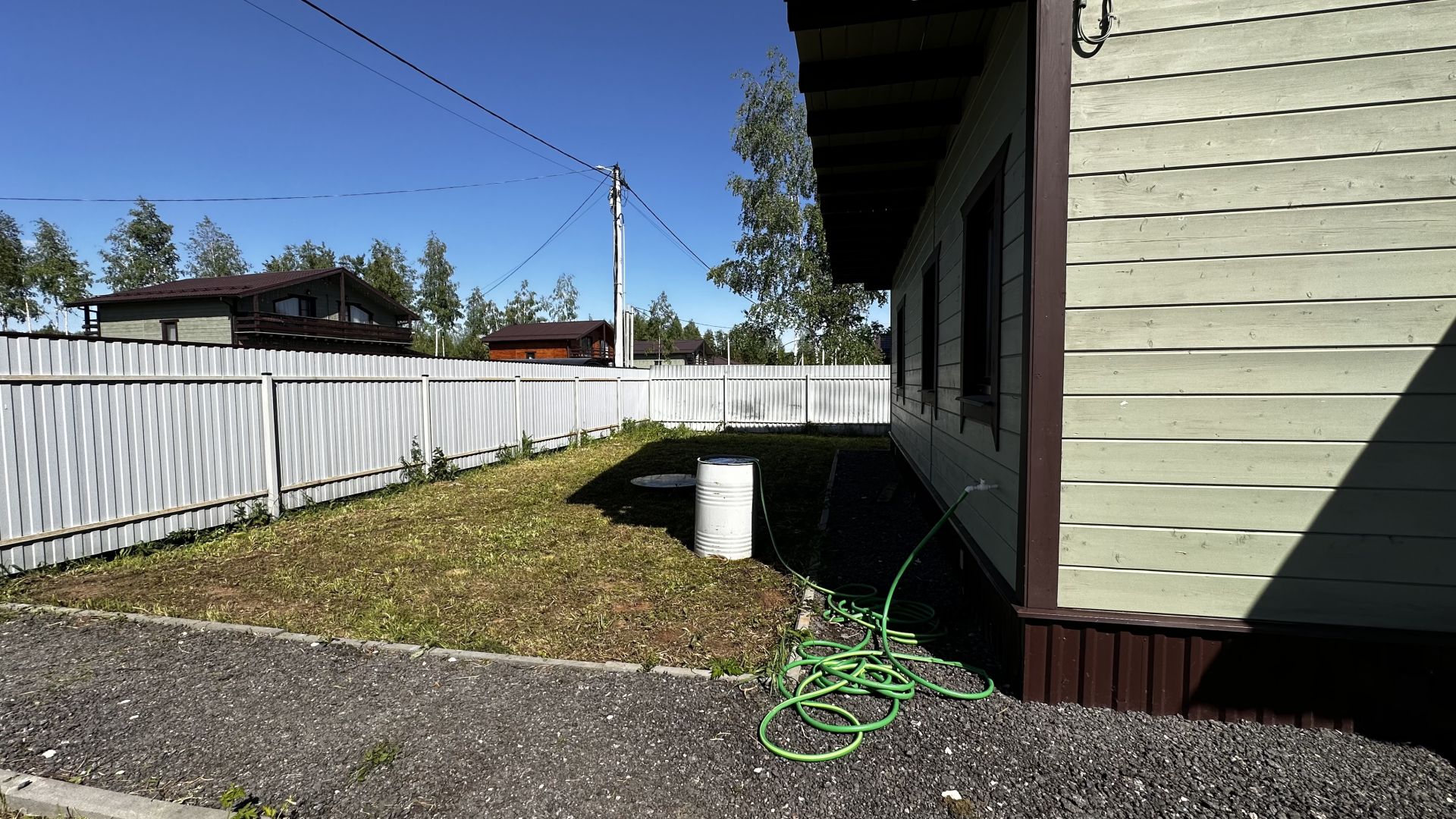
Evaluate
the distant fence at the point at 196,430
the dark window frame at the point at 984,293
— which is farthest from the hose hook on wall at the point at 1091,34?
the distant fence at the point at 196,430

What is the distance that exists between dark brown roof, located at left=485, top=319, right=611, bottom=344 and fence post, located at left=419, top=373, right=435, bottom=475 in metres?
32.9

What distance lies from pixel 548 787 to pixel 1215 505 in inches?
111

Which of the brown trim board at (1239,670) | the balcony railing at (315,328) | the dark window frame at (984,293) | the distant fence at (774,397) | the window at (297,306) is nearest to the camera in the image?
the brown trim board at (1239,670)

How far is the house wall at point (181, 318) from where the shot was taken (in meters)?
25.5

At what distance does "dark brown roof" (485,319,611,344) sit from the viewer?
41.2 meters

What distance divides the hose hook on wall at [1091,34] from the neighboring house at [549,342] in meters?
37.7

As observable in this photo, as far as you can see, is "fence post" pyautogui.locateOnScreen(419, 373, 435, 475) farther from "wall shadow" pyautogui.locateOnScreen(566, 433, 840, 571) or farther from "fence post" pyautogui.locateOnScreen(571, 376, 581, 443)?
"fence post" pyautogui.locateOnScreen(571, 376, 581, 443)

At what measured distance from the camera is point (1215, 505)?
250 centimetres

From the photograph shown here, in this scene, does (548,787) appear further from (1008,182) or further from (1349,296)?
(1349,296)

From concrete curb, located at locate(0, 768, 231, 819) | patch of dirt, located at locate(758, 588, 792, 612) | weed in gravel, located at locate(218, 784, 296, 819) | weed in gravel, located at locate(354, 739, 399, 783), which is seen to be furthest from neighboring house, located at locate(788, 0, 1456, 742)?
concrete curb, located at locate(0, 768, 231, 819)

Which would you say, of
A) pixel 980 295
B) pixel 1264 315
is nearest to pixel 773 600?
pixel 980 295

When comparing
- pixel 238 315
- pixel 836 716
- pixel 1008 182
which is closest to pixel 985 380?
pixel 1008 182

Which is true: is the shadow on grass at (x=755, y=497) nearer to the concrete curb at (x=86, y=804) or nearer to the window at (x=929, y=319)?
the window at (x=929, y=319)

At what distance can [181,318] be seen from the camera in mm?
25734
